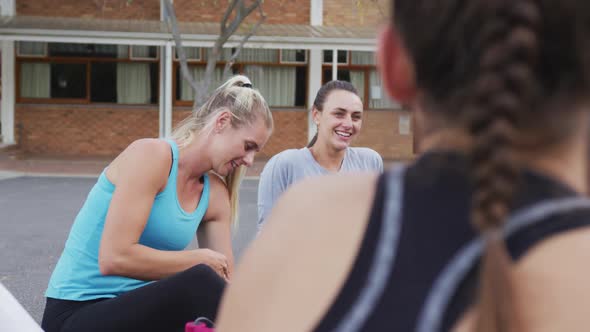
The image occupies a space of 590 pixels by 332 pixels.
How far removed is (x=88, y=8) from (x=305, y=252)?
2215cm

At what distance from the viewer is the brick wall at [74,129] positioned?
21.1 meters

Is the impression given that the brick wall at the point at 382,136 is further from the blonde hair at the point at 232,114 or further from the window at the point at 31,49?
the blonde hair at the point at 232,114

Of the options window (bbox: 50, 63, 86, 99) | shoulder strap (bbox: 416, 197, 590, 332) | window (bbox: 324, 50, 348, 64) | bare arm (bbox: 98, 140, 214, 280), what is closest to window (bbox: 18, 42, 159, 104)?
window (bbox: 50, 63, 86, 99)

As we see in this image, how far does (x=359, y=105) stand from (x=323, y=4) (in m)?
17.9

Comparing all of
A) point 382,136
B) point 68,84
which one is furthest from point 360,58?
point 68,84

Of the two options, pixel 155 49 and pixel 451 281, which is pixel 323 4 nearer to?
pixel 155 49

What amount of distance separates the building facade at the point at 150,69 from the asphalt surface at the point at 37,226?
18.4ft

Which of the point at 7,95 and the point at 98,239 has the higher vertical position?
the point at 7,95

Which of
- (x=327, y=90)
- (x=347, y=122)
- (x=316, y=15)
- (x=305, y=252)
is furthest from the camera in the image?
(x=316, y=15)

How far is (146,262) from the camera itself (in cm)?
295

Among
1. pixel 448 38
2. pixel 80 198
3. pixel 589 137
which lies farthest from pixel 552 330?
pixel 80 198

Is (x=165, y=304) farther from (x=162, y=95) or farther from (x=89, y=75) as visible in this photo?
(x=89, y=75)

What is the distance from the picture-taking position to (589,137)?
944mm

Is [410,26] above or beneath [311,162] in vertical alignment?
above
